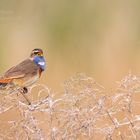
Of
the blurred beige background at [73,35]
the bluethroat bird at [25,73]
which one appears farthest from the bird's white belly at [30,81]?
the blurred beige background at [73,35]

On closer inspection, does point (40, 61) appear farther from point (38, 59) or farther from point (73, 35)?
point (73, 35)

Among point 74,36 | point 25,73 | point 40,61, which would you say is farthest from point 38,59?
point 74,36

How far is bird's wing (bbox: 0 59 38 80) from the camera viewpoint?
15.8 feet

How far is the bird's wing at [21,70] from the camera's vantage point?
4831 millimetres

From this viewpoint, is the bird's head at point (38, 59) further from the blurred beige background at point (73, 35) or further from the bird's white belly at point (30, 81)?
the blurred beige background at point (73, 35)

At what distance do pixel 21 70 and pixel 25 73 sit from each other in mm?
35

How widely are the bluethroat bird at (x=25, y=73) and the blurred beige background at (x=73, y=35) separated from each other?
1683 mm

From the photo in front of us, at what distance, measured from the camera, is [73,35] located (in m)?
7.62

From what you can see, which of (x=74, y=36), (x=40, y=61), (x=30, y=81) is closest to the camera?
(x=30, y=81)

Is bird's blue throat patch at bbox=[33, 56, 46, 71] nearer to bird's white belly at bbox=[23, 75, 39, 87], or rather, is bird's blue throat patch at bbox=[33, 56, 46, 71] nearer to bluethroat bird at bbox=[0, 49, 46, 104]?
bluethroat bird at bbox=[0, 49, 46, 104]

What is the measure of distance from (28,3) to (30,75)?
3083 millimetres

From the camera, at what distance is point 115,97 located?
11.3 feet

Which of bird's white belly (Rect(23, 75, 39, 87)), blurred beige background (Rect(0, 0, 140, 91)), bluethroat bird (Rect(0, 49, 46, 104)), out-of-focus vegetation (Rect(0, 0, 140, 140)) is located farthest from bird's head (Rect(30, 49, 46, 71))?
blurred beige background (Rect(0, 0, 140, 91))

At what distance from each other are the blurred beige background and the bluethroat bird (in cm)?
168
